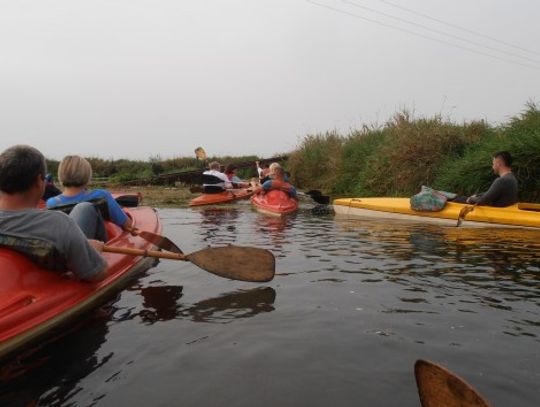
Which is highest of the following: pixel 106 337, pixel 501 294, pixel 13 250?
pixel 13 250

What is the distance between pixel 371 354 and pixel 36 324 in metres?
2.03

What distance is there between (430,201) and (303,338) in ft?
21.0

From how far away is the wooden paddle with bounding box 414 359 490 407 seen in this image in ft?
5.27

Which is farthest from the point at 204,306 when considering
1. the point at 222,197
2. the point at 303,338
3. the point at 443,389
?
the point at 222,197

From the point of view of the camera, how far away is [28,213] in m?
3.04

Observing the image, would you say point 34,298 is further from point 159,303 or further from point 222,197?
point 222,197

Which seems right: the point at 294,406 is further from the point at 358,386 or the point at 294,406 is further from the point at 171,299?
the point at 171,299

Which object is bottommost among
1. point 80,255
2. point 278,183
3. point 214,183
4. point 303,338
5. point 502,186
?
point 303,338

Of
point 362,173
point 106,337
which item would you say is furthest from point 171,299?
point 362,173

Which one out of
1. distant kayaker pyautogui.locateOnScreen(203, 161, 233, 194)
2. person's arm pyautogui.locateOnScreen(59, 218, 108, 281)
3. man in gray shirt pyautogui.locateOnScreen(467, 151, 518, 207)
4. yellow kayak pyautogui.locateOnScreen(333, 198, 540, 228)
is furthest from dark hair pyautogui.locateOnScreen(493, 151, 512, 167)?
distant kayaker pyautogui.locateOnScreen(203, 161, 233, 194)

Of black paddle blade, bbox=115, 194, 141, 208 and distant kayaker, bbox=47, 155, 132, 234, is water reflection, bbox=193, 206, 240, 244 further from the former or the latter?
distant kayaker, bbox=47, 155, 132, 234

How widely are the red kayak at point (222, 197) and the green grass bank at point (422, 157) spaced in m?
3.31

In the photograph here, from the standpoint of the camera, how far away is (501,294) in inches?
160

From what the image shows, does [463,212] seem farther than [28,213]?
Yes
